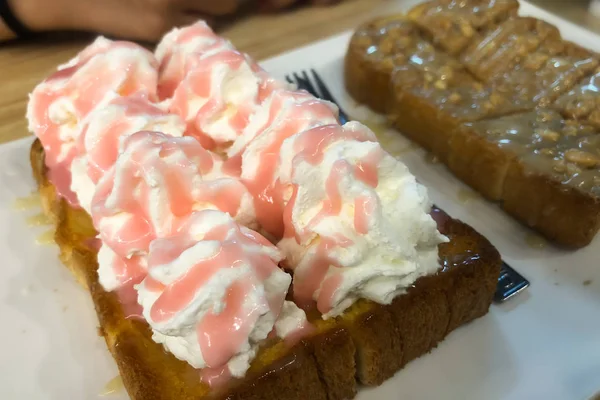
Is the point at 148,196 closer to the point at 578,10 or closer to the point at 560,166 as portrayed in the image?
the point at 560,166

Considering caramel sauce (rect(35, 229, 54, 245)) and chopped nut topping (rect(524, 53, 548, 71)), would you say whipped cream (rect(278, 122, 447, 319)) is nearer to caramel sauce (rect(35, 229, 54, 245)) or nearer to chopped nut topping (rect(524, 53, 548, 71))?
caramel sauce (rect(35, 229, 54, 245))

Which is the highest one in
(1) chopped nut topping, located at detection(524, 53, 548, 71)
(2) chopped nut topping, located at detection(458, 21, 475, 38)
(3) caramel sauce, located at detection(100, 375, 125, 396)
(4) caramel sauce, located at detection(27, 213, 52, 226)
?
(2) chopped nut topping, located at detection(458, 21, 475, 38)

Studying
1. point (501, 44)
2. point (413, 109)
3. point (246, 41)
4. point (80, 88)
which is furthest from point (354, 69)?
point (80, 88)

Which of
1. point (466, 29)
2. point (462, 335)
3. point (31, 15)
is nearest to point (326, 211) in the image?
point (462, 335)

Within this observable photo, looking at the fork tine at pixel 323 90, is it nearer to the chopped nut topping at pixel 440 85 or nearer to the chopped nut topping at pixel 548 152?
the chopped nut topping at pixel 440 85

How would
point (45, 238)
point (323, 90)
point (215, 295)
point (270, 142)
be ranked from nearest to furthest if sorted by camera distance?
point (215, 295)
point (270, 142)
point (45, 238)
point (323, 90)

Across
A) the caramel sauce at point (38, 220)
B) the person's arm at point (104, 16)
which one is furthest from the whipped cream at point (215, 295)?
the person's arm at point (104, 16)

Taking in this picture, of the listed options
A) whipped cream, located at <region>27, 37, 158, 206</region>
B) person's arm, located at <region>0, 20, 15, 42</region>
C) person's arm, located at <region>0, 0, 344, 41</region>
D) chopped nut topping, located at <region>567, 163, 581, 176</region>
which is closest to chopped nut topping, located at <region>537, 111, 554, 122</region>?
chopped nut topping, located at <region>567, 163, 581, 176</region>
